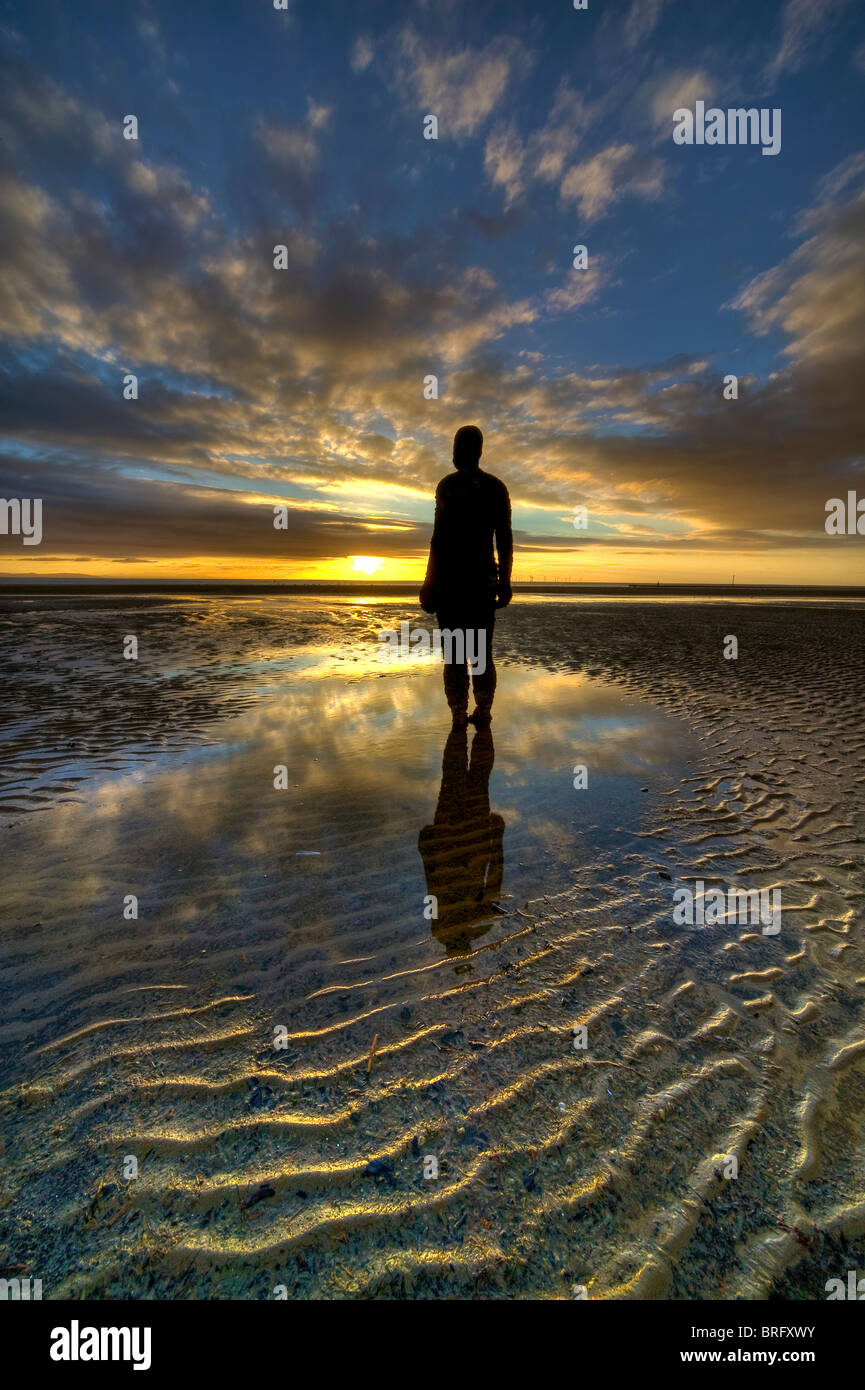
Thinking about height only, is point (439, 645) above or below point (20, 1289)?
above

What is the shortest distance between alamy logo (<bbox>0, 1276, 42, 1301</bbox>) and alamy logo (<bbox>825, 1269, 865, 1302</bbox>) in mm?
2690

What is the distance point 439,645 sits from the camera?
23.5 metres

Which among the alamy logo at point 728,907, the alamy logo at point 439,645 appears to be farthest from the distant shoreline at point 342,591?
the alamy logo at point 728,907

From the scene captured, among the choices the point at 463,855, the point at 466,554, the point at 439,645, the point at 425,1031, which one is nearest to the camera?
the point at 425,1031

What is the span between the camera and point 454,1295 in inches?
69.8

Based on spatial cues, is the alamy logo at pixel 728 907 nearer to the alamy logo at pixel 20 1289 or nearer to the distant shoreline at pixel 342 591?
the alamy logo at pixel 20 1289

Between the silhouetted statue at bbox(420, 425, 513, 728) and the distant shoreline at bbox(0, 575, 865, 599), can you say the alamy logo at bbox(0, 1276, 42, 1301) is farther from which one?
the distant shoreline at bbox(0, 575, 865, 599)

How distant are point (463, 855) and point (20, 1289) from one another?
134 inches

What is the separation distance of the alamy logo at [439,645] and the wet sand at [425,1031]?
1.50 m

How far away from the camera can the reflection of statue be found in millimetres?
3758

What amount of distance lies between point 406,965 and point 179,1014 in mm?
1293
